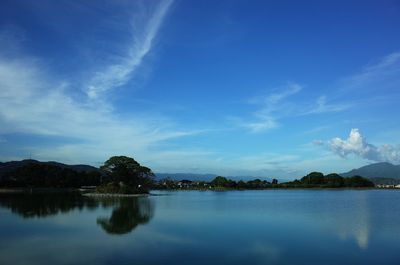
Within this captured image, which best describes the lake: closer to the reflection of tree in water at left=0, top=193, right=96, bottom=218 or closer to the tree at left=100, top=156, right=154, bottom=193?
the reflection of tree in water at left=0, top=193, right=96, bottom=218

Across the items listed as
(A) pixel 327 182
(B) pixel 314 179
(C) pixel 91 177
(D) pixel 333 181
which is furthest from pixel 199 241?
(B) pixel 314 179

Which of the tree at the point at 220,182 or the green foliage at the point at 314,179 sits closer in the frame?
the tree at the point at 220,182

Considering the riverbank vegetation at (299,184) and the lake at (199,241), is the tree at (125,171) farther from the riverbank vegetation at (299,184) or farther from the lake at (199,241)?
the riverbank vegetation at (299,184)

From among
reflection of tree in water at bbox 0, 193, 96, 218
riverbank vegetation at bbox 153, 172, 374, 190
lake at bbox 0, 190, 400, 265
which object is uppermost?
riverbank vegetation at bbox 153, 172, 374, 190

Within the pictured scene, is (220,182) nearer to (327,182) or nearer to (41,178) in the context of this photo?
(327,182)

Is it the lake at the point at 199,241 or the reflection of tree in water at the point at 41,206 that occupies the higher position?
the reflection of tree in water at the point at 41,206

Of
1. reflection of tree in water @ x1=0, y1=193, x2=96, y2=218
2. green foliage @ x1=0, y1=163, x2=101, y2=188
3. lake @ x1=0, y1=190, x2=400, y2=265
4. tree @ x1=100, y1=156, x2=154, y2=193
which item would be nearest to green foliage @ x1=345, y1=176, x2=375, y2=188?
tree @ x1=100, y1=156, x2=154, y2=193

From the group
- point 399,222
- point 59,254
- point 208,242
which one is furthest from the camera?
point 399,222

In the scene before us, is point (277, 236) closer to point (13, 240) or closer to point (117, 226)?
point (117, 226)

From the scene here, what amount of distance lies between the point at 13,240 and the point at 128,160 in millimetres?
60815

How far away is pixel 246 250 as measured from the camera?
59.2ft

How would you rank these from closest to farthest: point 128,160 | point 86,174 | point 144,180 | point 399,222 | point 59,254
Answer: point 59,254 < point 399,222 < point 128,160 < point 144,180 < point 86,174

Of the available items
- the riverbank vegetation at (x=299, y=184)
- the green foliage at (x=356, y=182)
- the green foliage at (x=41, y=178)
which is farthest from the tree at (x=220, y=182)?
the green foliage at (x=41, y=178)

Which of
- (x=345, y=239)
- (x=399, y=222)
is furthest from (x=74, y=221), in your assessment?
(x=399, y=222)
